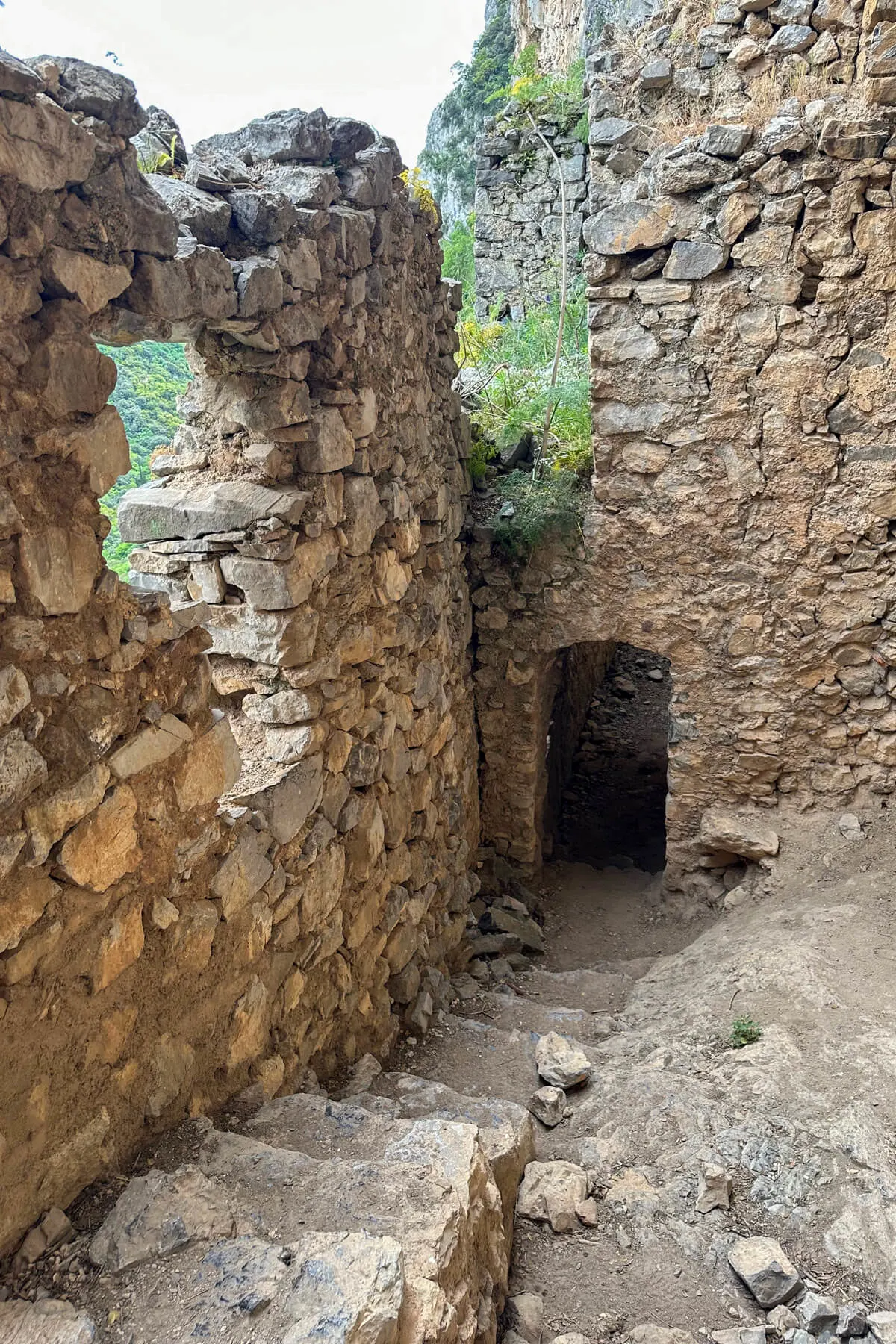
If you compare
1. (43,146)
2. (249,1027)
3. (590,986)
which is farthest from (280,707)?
(590,986)

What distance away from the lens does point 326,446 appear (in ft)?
11.0

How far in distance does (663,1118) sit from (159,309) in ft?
10.1

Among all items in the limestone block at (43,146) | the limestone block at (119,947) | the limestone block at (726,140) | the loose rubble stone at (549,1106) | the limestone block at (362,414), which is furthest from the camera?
the limestone block at (726,140)

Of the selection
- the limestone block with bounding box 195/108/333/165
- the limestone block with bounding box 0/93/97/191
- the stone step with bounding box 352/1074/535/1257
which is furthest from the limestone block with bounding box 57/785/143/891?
the limestone block with bounding box 195/108/333/165

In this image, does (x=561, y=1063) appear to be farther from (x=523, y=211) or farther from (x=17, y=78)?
(x=523, y=211)

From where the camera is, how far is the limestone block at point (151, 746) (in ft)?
7.72

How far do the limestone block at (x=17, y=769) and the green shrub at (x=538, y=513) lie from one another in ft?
12.0

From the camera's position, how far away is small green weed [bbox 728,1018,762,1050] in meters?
3.65

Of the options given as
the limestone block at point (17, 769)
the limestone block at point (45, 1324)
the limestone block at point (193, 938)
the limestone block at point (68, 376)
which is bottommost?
the limestone block at point (45, 1324)

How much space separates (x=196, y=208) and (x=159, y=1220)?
2.71 meters

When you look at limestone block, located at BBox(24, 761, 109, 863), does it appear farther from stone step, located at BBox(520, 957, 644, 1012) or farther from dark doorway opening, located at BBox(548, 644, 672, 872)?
dark doorway opening, located at BBox(548, 644, 672, 872)

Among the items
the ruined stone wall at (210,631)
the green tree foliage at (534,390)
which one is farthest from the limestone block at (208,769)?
the green tree foliage at (534,390)

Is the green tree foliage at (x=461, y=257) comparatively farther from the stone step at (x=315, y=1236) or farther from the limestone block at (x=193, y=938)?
the stone step at (x=315, y=1236)

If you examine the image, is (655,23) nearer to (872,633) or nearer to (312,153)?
(312,153)
